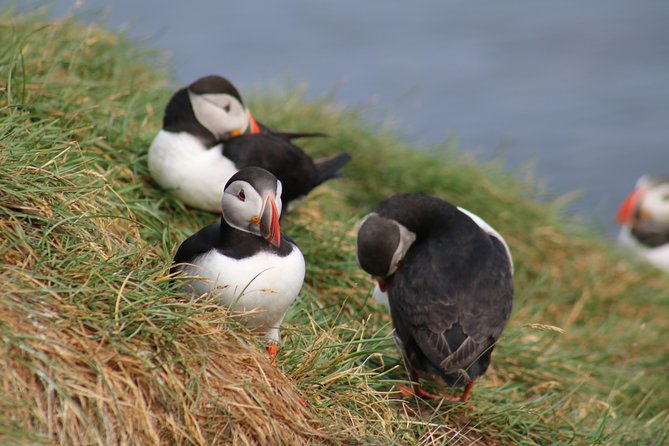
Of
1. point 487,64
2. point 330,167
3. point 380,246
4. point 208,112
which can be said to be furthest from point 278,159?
point 487,64

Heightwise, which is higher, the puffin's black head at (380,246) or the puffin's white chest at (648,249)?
the puffin's black head at (380,246)

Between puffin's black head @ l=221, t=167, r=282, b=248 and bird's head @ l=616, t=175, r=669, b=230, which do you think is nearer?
puffin's black head @ l=221, t=167, r=282, b=248

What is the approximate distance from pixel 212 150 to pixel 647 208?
6361mm

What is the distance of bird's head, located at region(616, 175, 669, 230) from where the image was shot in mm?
9859

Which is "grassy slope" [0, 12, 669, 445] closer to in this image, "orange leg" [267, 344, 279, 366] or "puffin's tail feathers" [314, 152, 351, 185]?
"orange leg" [267, 344, 279, 366]

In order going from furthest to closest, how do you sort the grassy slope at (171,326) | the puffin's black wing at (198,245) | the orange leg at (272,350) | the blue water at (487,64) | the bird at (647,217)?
the blue water at (487,64) < the bird at (647,217) < the puffin's black wing at (198,245) < the orange leg at (272,350) < the grassy slope at (171,326)

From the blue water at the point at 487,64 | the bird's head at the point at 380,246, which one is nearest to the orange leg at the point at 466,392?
the bird's head at the point at 380,246

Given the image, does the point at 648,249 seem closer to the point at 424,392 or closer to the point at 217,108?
the point at 217,108

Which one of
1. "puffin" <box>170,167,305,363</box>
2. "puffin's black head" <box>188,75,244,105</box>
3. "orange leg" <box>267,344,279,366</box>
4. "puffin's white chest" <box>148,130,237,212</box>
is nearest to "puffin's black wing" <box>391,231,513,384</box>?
"puffin" <box>170,167,305,363</box>

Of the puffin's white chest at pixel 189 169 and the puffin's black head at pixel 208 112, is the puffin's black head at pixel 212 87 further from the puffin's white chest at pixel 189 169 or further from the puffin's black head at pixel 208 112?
the puffin's white chest at pixel 189 169

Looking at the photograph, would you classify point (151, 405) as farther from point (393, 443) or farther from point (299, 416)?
point (393, 443)

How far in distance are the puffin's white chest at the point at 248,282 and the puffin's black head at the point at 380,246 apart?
2.10ft

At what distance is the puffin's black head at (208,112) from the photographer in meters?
5.08

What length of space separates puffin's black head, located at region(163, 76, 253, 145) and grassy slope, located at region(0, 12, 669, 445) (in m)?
0.29
